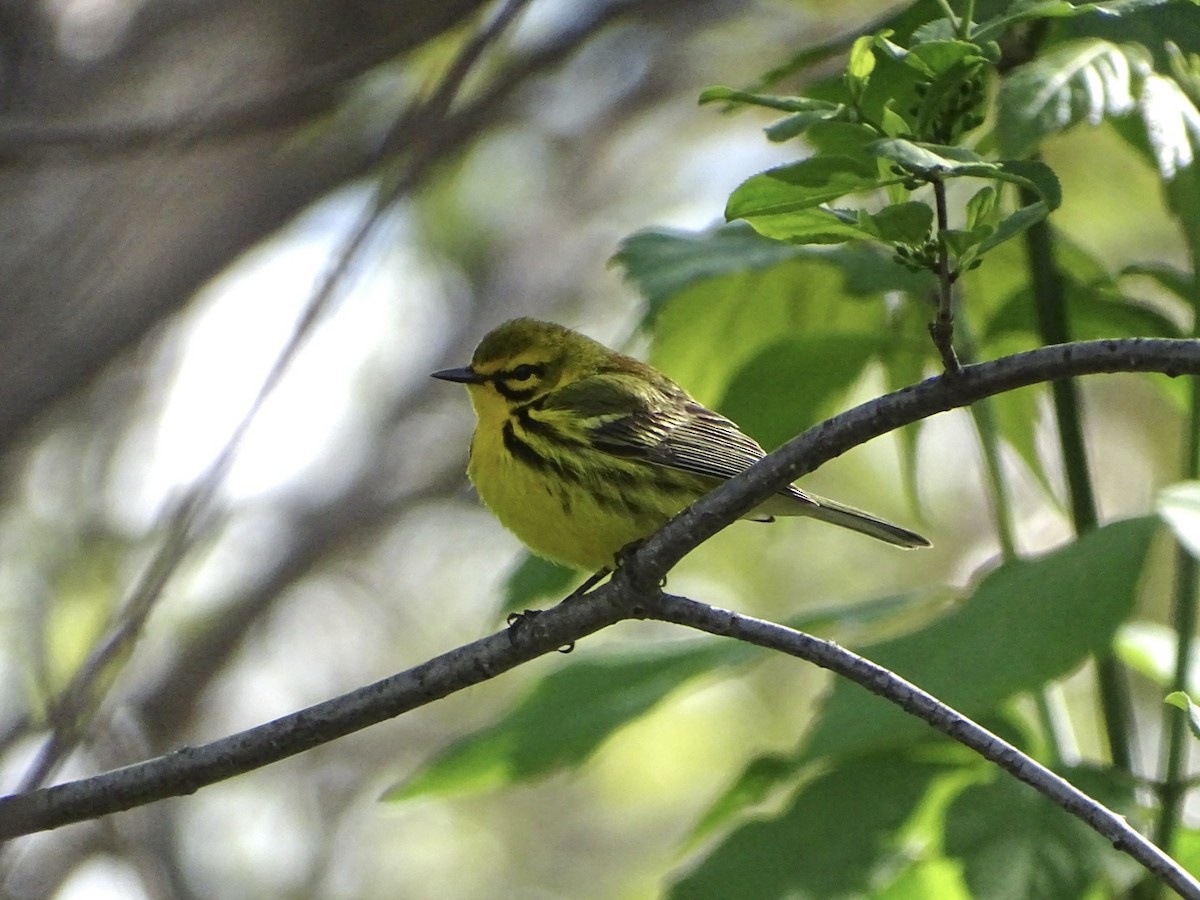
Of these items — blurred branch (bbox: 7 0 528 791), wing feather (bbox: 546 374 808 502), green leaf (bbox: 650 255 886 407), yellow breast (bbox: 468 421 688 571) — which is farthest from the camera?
wing feather (bbox: 546 374 808 502)

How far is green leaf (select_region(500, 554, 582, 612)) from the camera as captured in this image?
3.23 m

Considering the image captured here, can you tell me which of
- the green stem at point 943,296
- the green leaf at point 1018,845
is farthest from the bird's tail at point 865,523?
the green stem at point 943,296

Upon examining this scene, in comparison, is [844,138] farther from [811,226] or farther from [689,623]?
[689,623]

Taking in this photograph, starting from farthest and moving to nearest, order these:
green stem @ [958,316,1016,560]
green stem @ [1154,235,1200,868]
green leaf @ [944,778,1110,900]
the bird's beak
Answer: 1. the bird's beak
2. green stem @ [958,316,1016,560]
3. green stem @ [1154,235,1200,868]
4. green leaf @ [944,778,1110,900]

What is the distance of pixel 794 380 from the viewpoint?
3.09m

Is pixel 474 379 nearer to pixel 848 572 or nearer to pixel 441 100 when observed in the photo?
pixel 441 100

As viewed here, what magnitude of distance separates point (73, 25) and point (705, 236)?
7.25ft

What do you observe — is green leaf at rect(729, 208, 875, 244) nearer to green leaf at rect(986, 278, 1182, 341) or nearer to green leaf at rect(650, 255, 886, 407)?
green leaf at rect(986, 278, 1182, 341)

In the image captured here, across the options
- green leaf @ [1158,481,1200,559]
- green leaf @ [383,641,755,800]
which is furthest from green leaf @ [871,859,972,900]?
green leaf @ [1158,481,1200,559]

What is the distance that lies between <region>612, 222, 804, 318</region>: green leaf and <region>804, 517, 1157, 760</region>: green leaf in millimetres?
832

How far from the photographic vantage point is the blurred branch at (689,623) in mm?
1974

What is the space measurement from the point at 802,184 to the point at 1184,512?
0.99 meters

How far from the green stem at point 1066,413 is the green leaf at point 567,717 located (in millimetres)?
721

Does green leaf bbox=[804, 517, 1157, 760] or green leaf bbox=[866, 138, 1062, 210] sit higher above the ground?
green leaf bbox=[866, 138, 1062, 210]
